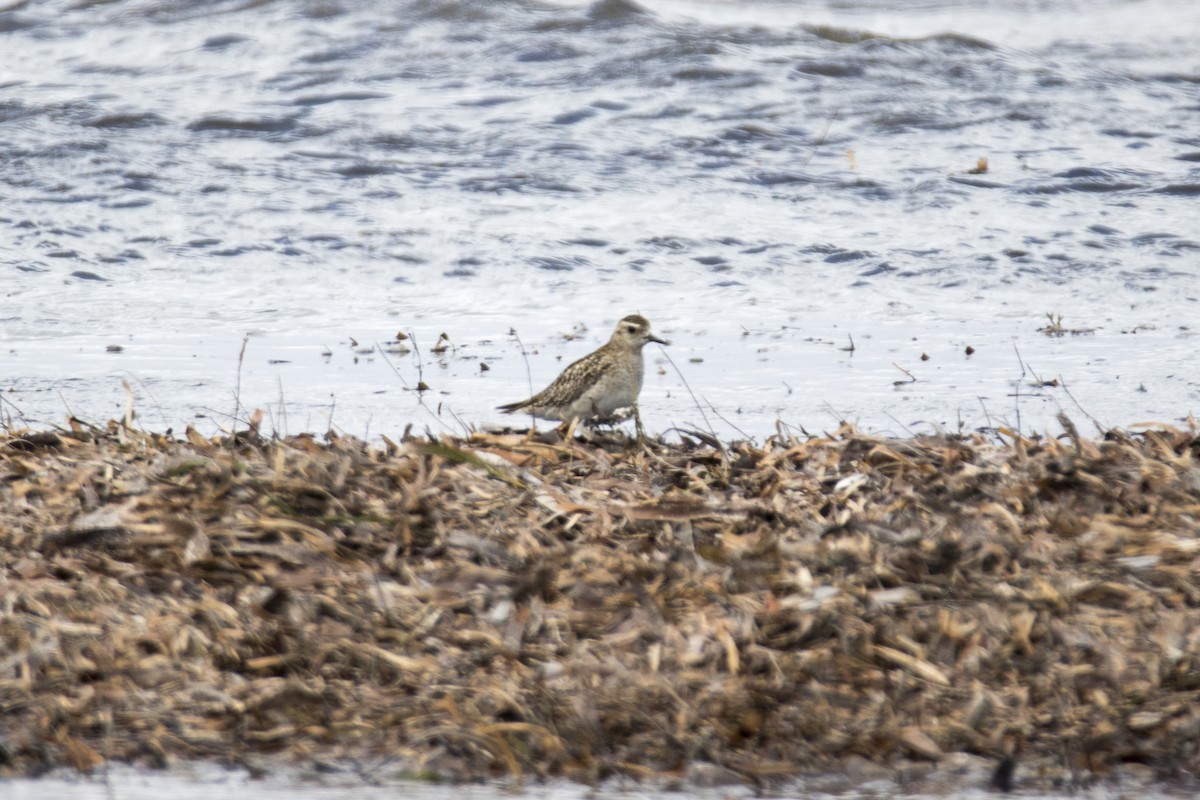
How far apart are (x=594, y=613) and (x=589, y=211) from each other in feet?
24.3

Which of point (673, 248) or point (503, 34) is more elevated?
point (503, 34)

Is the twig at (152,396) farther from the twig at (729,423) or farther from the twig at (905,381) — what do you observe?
the twig at (905,381)

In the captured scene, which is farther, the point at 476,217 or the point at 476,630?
the point at 476,217

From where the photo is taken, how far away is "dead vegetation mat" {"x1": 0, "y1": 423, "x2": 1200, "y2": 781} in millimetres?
3492

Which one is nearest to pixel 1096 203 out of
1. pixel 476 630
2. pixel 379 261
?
pixel 379 261

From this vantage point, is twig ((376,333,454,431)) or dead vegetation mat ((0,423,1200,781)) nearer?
dead vegetation mat ((0,423,1200,781))

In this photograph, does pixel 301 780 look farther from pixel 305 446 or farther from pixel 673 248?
pixel 673 248

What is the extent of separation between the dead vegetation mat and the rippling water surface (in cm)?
129

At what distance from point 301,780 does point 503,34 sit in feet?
42.8

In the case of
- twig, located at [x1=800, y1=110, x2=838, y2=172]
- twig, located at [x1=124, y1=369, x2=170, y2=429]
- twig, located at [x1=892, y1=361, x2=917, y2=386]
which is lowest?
twig, located at [x1=892, y1=361, x2=917, y2=386]

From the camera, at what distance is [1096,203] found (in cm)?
1109

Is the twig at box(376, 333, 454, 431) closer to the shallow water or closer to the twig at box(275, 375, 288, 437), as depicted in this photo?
the twig at box(275, 375, 288, 437)

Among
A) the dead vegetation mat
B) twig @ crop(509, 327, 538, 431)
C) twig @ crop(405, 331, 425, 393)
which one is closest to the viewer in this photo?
the dead vegetation mat

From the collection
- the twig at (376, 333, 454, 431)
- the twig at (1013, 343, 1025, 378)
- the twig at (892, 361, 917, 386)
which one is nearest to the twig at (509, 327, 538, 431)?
the twig at (376, 333, 454, 431)
